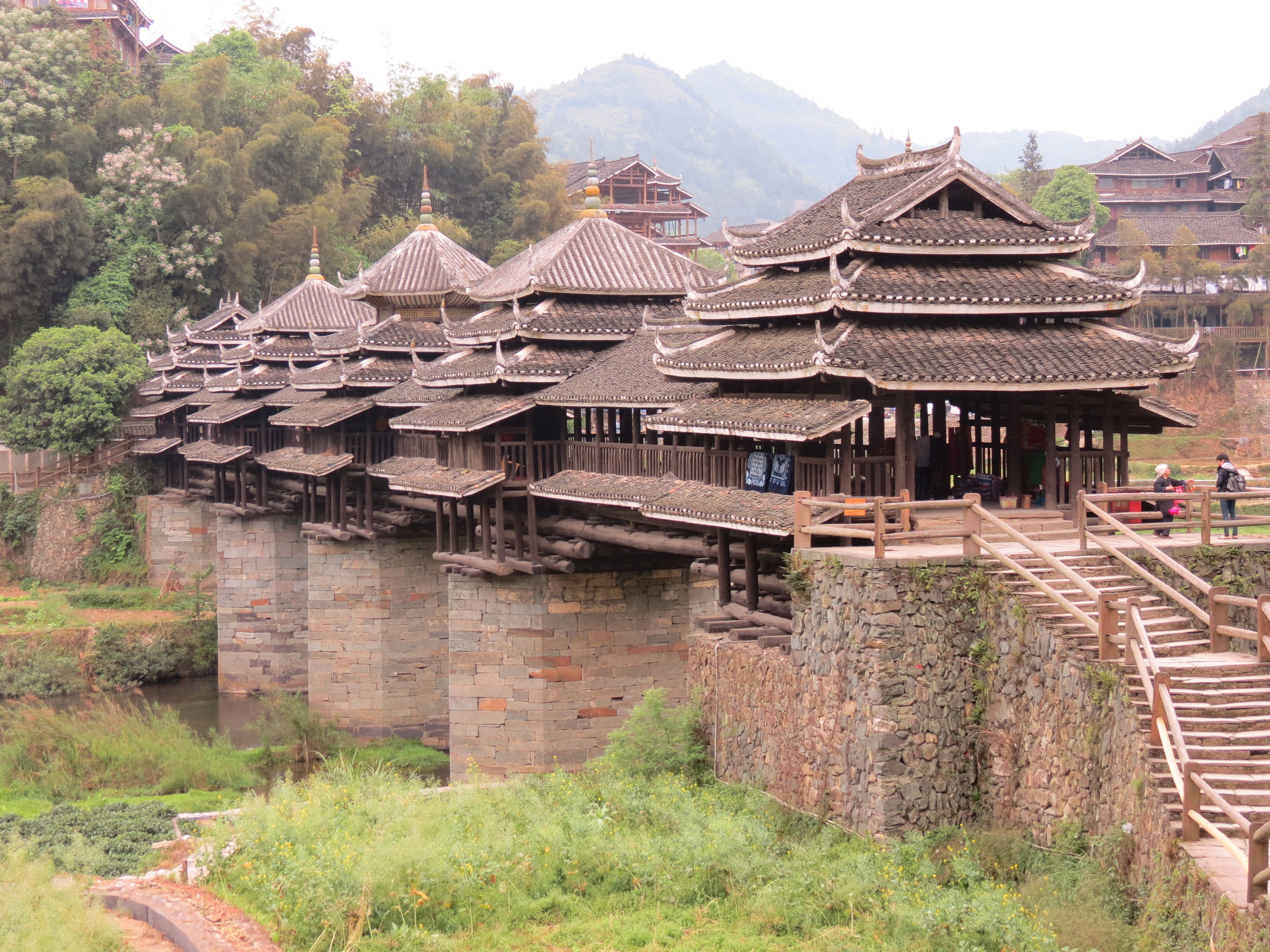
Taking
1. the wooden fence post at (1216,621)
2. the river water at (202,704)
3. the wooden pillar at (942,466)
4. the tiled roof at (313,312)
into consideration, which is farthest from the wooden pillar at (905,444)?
the tiled roof at (313,312)

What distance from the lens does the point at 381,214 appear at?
7631 centimetres

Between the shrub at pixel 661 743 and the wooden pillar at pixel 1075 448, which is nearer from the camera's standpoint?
the wooden pillar at pixel 1075 448

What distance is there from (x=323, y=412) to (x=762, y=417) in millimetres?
19283

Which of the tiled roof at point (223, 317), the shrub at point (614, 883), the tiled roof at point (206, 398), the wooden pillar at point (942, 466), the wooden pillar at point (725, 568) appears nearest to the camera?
the shrub at point (614, 883)

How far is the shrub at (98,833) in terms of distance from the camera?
21578mm

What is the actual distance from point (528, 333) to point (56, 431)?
96.8 ft

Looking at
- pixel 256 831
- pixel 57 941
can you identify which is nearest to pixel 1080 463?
pixel 256 831

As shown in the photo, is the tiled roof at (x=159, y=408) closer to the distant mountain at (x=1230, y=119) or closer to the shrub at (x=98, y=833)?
the shrub at (x=98, y=833)

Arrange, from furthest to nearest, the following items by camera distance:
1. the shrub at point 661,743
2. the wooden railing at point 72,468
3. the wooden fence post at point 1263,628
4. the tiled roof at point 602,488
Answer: the wooden railing at point 72,468, the tiled roof at point 602,488, the shrub at point 661,743, the wooden fence post at point 1263,628

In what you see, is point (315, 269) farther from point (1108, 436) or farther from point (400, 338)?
point (1108, 436)

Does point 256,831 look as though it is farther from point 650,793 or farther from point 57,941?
point 650,793

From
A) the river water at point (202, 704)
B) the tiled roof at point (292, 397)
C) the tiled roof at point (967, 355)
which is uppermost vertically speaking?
the tiled roof at point (967, 355)

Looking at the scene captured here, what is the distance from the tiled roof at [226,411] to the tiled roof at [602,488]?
57.9 ft

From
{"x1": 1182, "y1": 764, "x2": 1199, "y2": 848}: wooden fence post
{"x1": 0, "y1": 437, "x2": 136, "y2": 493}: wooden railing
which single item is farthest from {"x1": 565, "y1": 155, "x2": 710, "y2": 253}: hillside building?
{"x1": 1182, "y1": 764, "x2": 1199, "y2": 848}: wooden fence post
